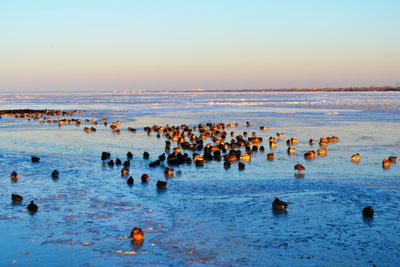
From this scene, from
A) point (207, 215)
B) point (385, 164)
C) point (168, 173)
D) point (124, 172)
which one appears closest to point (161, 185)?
point (168, 173)

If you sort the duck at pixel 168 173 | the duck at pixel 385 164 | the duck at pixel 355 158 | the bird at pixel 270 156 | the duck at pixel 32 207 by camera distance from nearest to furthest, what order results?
the duck at pixel 32 207, the duck at pixel 168 173, the duck at pixel 385 164, the duck at pixel 355 158, the bird at pixel 270 156

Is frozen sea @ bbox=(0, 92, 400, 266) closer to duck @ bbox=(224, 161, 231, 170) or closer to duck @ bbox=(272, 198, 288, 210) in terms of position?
duck @ bbox=(272, 198, 288, 210)

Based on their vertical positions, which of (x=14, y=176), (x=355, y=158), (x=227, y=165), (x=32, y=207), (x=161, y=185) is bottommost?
(x=14, y=176)

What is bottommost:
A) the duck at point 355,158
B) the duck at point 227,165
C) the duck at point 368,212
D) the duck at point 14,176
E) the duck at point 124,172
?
the duck at point 14,176

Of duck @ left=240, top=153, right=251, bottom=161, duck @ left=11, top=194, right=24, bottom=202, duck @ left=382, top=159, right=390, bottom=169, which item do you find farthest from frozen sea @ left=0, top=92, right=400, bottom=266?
duck @ left=240, top=153, right=251, bottom=161

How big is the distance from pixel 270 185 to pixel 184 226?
230 inches

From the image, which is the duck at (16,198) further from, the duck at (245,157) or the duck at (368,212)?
the duck at (245,157)

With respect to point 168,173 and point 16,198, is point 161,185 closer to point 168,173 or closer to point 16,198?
point 168,173

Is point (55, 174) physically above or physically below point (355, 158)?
below

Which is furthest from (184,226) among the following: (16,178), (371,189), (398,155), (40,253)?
(398,155)

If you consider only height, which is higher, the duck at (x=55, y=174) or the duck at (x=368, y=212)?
the duck at (x=368, y=212)

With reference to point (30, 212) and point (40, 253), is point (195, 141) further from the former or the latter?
point (40, 253)

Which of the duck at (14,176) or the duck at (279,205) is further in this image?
the duck at (14,176)

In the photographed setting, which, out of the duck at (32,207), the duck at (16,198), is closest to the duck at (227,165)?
the duck at (16,198)
